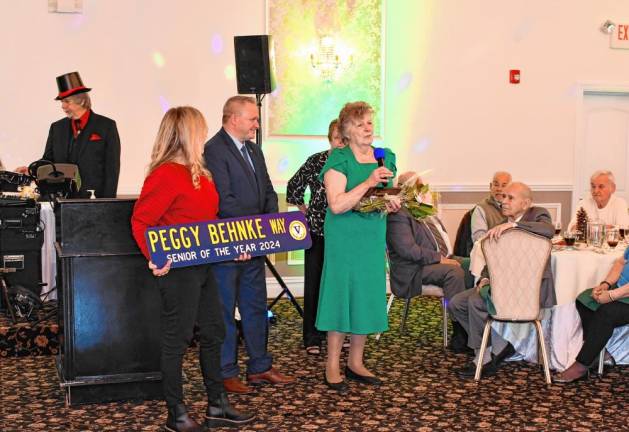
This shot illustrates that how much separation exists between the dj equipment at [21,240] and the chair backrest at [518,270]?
127 inches

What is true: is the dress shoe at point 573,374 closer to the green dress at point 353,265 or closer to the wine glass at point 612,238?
the wine glass at point 612,238

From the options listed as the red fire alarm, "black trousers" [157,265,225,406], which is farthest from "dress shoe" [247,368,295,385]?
the red fire alarm

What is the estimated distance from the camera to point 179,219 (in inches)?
153

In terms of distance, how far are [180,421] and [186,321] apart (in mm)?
495

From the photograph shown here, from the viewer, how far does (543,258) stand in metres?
5.03

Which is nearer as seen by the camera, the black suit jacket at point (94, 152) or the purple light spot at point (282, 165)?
the black suit jacket at point (94, 152)

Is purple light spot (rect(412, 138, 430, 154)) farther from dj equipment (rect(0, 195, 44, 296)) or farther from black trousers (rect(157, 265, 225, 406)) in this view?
black trousers (rect(157, 265, 225, 406))

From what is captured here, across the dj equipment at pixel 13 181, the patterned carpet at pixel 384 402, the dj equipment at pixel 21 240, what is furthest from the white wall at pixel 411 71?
the patterned carpet at pixel 384 402

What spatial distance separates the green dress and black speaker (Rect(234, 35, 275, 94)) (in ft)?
6.14

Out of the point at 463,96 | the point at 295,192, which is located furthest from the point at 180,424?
the point at 463,96

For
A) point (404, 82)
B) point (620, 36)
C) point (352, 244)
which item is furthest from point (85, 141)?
point (620, 36)

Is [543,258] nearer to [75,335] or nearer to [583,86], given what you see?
[75,335]

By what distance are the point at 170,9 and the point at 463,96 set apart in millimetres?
2892

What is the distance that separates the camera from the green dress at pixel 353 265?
15.3ft
